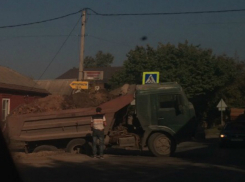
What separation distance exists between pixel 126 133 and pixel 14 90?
1404 centimetres

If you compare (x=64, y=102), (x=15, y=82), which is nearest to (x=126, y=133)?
(x=64, y=102)

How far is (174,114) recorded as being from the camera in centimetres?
1595

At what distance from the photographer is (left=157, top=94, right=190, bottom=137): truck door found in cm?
1594

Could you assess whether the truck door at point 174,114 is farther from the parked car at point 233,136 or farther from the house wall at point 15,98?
the house wall at point 15,98

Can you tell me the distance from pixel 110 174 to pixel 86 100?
542 centimetres

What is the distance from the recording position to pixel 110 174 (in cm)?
1146

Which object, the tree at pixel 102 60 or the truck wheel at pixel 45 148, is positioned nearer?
the truck wheel at pixel 45 148

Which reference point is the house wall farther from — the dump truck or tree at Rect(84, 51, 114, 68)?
tree at Rect(84, 51, 114, 68)

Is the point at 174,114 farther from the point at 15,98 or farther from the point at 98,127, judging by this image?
the point at 15,98

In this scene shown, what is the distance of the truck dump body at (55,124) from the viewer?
15.4 meters

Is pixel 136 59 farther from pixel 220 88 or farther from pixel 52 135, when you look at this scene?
pixel 52 135

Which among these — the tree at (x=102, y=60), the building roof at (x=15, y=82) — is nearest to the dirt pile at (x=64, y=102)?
the building roof at (x=15, y=82)

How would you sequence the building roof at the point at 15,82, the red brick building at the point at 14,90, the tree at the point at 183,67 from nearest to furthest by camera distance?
the red brick building at the point at 14,90, the building roof at the point at 15,82, the tree at the point at 183,67

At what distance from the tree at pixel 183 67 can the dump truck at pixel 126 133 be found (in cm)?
2058
